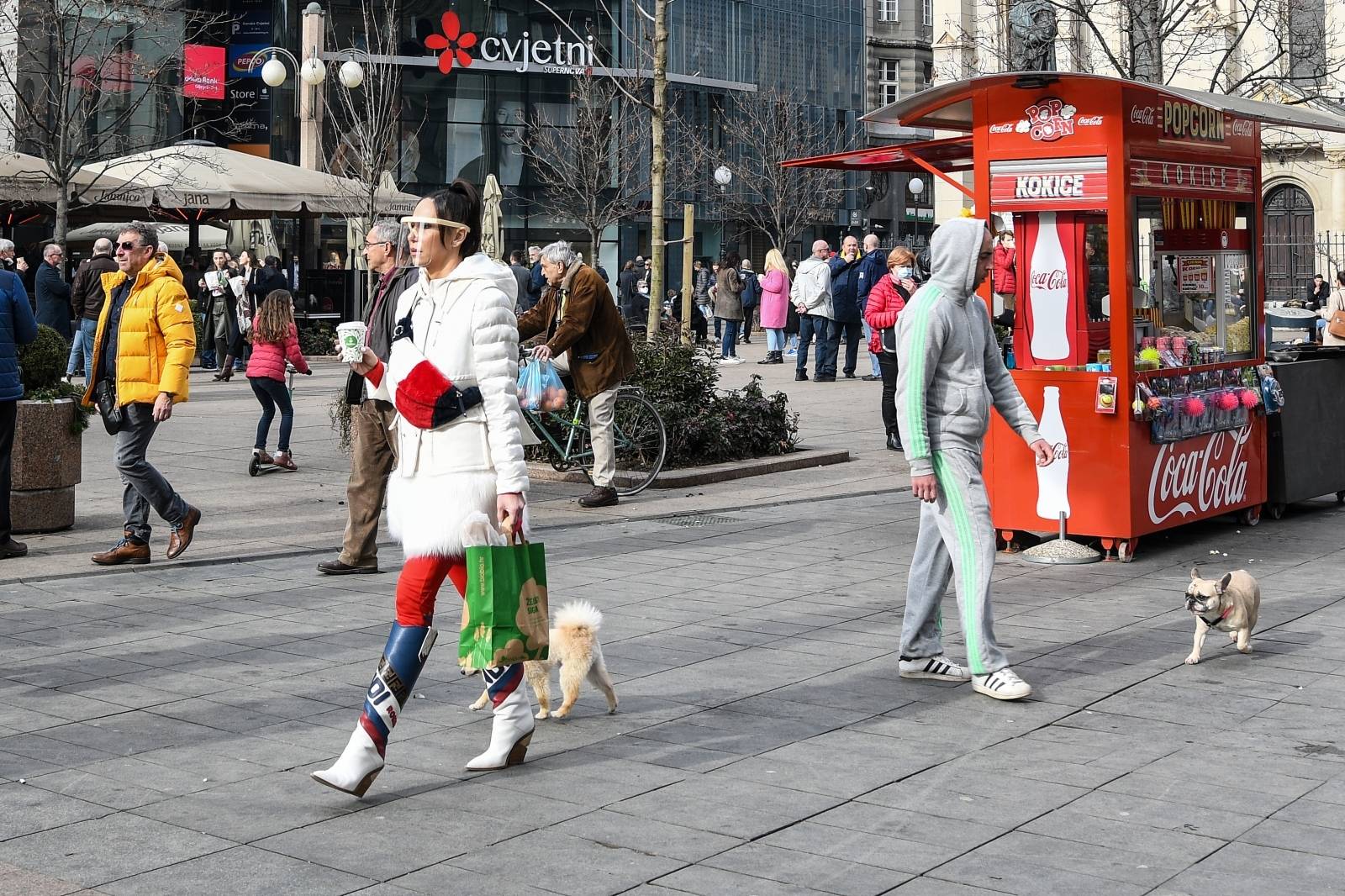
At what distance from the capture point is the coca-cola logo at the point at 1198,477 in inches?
388

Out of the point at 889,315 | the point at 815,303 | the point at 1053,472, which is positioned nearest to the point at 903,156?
the point at 1053,472

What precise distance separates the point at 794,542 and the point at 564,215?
41261 millimetres

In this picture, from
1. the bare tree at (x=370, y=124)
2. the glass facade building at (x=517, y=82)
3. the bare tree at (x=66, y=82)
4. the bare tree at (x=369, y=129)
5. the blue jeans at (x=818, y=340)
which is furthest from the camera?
the glass facade building at (x=517, y=82)

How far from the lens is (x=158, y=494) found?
945 centimetres

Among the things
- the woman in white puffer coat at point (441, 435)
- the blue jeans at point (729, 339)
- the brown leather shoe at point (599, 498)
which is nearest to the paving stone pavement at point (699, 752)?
the woman in white puffer coat at point (441, 435)

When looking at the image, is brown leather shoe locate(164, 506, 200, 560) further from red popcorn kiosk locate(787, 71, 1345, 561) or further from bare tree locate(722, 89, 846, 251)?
bare tree locate(722, 89, 846, 251)

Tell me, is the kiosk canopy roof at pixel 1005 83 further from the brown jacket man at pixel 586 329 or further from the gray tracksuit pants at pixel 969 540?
the gray tracksuit pants at pixel 969 540

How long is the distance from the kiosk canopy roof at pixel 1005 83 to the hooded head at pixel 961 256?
9.01 ft

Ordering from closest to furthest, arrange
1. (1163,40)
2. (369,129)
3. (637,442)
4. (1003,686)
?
(1003,686), (637,442), (1163,40), (369,129)

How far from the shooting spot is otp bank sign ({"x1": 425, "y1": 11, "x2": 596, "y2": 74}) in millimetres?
50812

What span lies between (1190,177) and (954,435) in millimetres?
4391

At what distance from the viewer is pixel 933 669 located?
22.2ft

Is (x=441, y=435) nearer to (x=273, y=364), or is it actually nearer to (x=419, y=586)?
(x=419, y=586)

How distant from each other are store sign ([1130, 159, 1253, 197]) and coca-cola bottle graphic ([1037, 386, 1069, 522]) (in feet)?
4.32
